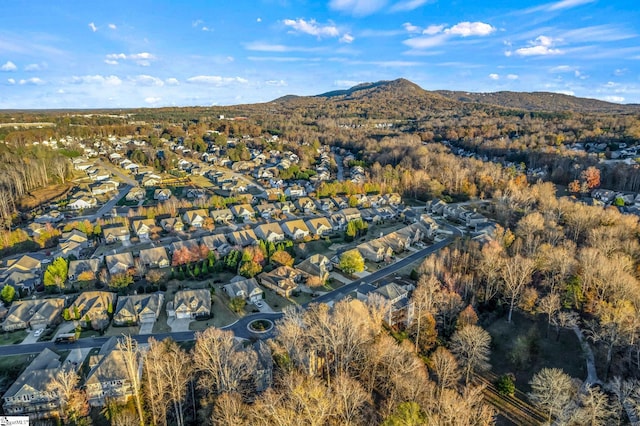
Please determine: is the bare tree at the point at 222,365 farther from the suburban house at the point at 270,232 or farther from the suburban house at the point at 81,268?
the suburban house at the point at 270,232

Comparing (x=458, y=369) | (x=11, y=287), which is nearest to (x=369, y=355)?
(x=458, y=369)

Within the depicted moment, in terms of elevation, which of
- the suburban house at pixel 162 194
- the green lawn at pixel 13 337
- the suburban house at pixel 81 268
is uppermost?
the suburban house at pixel 162 194

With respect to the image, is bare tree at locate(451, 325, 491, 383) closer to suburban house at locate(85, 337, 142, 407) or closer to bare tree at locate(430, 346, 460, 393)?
bare tree at locate(430, 346, 460, 393)

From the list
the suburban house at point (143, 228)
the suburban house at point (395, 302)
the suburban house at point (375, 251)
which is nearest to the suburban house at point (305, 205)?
the suburban house at point (375, 251)

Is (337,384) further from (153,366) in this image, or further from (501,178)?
(501,178)

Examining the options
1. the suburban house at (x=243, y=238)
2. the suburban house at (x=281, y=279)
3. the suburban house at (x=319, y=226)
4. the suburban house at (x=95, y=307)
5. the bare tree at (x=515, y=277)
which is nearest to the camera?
the suburban house at (x=95, y=307)

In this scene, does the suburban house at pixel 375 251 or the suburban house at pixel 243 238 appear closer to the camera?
the suburban house at pixel 375 251
